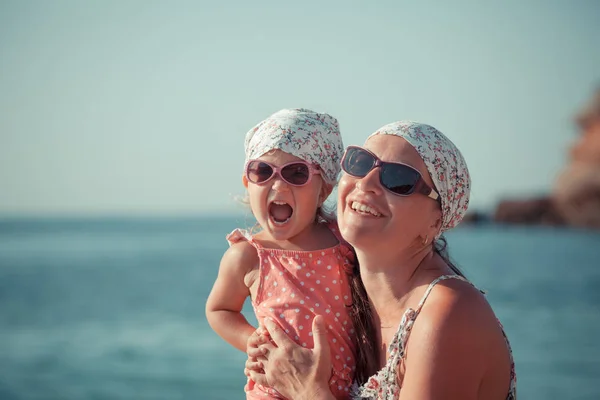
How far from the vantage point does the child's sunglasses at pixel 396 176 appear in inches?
114

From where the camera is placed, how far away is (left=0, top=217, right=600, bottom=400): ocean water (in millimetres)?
14945

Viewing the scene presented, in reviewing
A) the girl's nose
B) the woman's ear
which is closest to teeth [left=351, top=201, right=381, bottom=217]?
the girl's nose

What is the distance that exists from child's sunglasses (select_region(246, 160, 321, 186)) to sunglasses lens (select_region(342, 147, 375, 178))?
382 millimetres

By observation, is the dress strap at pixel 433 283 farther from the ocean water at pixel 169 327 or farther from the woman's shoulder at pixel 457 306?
the ocean water at pixel 169 327

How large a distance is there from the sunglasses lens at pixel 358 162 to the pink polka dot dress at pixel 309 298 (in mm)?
588

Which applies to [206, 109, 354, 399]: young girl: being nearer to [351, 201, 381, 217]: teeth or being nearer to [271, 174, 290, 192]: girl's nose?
[271, 174, 290, 192]: girl's nose

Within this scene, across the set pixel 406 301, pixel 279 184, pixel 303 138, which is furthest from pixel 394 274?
pixel 303 138

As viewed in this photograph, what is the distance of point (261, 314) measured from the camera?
342cm

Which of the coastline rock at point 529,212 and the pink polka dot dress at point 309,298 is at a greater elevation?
the coastline rock at point 529,212

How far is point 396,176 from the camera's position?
2918 mm

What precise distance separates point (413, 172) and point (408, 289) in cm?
53

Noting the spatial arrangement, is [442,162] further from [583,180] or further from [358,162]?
[583,180]

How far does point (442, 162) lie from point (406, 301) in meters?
0.63

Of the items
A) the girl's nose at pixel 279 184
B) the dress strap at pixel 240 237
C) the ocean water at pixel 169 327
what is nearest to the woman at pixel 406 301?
the girl's nose at pixel 279 184
